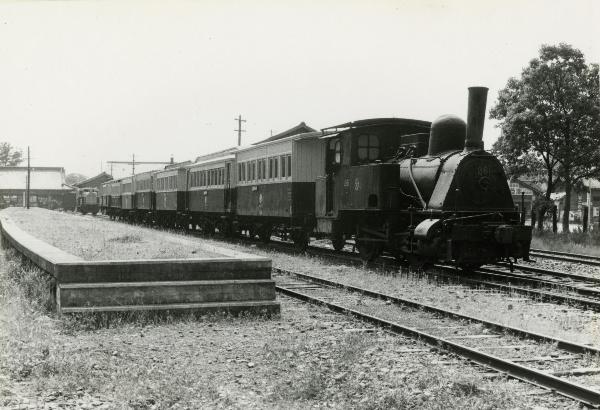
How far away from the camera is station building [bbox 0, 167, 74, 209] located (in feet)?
265

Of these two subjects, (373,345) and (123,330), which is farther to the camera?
(123,330)

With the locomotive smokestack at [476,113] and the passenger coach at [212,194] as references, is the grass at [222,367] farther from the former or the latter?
the passenger coach at [212,194]

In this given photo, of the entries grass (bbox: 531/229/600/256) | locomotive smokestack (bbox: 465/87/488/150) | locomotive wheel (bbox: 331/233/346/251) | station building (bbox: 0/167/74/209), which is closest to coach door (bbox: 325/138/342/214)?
locomotive wheel (bbox: 331/233/346/251)

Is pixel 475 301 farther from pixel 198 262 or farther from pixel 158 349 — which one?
pixel 158 349

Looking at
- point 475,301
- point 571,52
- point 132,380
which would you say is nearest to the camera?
point 132,380

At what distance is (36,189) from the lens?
8231 centimetres

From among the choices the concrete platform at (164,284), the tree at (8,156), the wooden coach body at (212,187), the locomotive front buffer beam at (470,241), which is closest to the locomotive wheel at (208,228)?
the wooden coach body at (212,187)

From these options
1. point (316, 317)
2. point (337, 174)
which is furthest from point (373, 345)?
point (337, 174)

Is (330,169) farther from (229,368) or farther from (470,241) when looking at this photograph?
(229,368)

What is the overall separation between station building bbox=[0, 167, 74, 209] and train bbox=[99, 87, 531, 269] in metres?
67.0

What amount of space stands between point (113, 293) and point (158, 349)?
1509 millimetres

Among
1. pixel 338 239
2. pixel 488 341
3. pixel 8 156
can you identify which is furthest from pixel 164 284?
pixel 8 156

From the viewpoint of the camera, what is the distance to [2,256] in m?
17.9

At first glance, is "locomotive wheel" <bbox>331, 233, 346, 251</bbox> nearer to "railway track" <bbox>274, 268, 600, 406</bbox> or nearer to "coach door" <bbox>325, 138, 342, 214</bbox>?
"coach door" <bbox>325, 138, 342, 214</bbox>
